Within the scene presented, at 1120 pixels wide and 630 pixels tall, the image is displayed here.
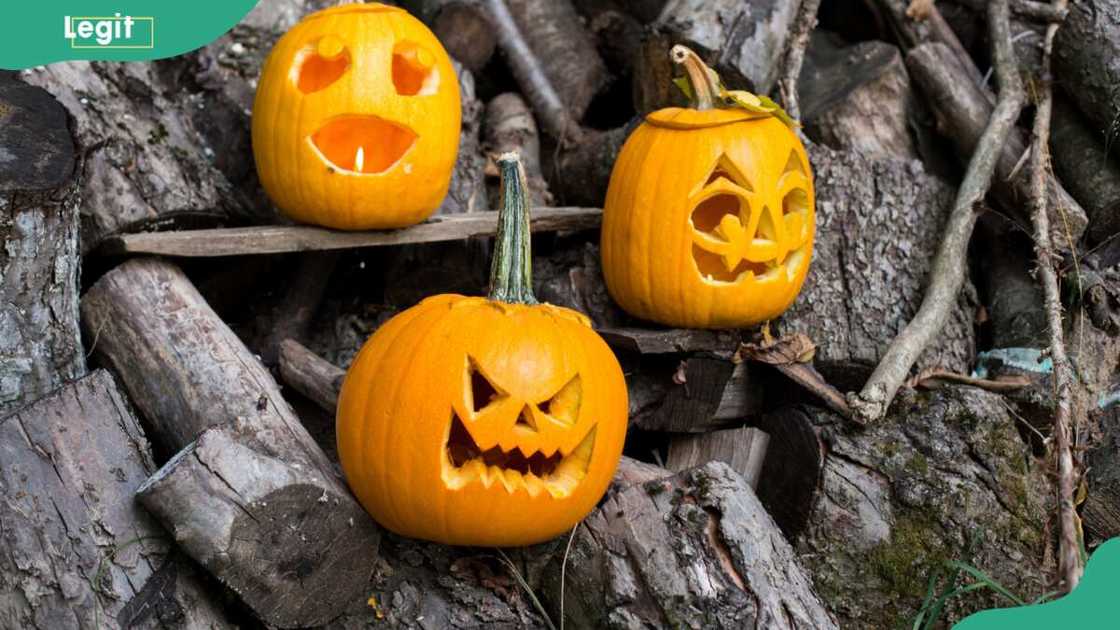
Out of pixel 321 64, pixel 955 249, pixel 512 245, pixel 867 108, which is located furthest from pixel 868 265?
pixel 321 64

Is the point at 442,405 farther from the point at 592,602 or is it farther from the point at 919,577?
the point at 919,577

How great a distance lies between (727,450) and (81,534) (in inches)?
73.8

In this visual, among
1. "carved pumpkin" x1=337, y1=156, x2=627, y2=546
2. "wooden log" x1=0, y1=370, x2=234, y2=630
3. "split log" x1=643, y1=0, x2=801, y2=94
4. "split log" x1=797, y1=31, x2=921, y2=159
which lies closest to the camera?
"wooden log" x1=0, y1=370, x2=234, y2=630

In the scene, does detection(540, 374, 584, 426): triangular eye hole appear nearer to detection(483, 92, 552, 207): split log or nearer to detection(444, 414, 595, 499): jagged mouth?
detection(444, 414, 595, 499): jagged mouth

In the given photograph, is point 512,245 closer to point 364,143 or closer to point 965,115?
point 364,143

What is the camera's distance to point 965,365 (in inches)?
146

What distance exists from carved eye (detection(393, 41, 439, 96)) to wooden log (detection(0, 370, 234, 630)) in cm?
133

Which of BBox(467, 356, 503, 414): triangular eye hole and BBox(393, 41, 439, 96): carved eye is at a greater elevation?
BBox(393, 41, 439, 96): carved eye

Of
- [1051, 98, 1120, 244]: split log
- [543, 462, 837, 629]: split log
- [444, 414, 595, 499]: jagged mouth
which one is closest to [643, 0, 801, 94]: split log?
[1051, 98, 1120, 244]: split log

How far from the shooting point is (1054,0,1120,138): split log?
394 centimetres

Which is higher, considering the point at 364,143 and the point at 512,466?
the point at 364,143

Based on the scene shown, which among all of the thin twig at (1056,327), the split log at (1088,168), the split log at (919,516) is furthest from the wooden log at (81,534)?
the split log at (1088,168)

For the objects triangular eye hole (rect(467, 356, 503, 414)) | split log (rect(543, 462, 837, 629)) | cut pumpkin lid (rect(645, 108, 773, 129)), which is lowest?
split log (rect(543, 462, 837, 629))

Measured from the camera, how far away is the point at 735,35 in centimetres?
404
